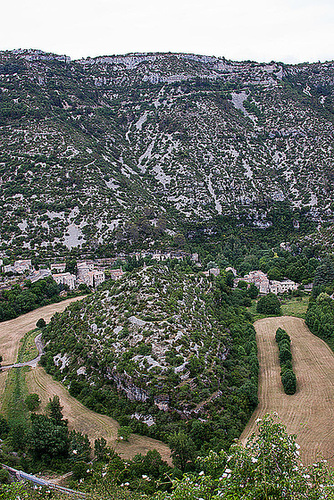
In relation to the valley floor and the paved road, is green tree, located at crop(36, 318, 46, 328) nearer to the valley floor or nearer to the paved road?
the valley floor

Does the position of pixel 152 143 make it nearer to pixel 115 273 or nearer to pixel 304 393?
pixel 115 273

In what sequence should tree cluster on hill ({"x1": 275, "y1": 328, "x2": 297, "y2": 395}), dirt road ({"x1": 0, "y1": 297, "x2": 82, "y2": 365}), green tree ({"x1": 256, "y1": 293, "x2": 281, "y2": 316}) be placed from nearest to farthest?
tree cluster on hill ({"x1": 275, "y1": 328, "x2": 297, "y2": 395}), dirt road ({"x1": 0, "y1": 297, "x2": 82, "y2": 365}), green tree ({"x1": 256, "y1": 293, "x2": 281, "y2": 316})

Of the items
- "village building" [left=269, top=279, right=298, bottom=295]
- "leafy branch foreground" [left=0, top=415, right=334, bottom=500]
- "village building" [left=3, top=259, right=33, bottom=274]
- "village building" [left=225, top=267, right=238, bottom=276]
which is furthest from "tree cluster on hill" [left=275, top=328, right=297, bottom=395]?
"village building" [left=3, top=259, right=33, bottom=274]

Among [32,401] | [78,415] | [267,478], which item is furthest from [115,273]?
[267,478]

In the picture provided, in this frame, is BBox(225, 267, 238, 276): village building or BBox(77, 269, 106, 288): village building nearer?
BBox(77, 269, 106, 288): village building

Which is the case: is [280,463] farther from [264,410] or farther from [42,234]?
[42,234]

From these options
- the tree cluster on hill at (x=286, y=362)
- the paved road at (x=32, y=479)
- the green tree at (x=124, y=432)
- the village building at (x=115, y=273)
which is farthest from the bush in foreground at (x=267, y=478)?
the village building at (x=115, y=273)

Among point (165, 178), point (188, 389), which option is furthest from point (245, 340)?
point (165, 178)
